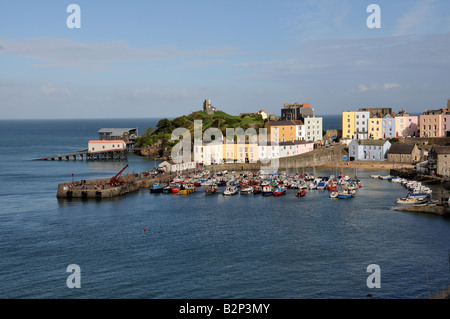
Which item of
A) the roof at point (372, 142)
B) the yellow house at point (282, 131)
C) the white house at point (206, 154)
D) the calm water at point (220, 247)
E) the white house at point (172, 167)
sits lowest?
the calm water at point (220, 247)

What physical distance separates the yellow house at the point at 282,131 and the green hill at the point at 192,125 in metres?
6.99

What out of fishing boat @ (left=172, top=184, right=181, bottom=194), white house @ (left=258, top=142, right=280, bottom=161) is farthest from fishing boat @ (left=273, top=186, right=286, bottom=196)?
white house @ (left=258, top=142, right=280, bottom=161)

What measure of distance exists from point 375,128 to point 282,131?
1456 centimetres

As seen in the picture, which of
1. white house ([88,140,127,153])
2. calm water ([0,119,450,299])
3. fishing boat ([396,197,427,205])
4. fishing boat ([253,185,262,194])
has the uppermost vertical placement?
white house ([88,140,127,153])

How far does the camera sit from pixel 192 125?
93.8 meters

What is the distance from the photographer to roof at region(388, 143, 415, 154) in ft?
207

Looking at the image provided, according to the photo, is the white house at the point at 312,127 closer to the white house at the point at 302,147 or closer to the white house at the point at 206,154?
the white house at the point at 302,147

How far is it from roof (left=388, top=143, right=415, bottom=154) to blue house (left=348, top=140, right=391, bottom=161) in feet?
5.21

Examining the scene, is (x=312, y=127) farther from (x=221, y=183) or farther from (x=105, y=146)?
(x=105, y=146)

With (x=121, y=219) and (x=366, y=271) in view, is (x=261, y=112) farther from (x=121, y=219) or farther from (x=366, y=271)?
(x=366, y=271)

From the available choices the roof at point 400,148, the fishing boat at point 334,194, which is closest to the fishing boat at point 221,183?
the fishing boat at point 334,194

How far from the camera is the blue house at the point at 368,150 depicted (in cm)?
6644

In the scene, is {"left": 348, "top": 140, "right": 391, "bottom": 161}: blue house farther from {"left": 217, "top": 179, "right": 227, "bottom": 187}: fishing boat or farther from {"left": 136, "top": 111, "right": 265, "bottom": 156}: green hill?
{"left": 217, "top": 179, "right": 227, "bottom": 187}: fishing boat

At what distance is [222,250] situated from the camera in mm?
28000
